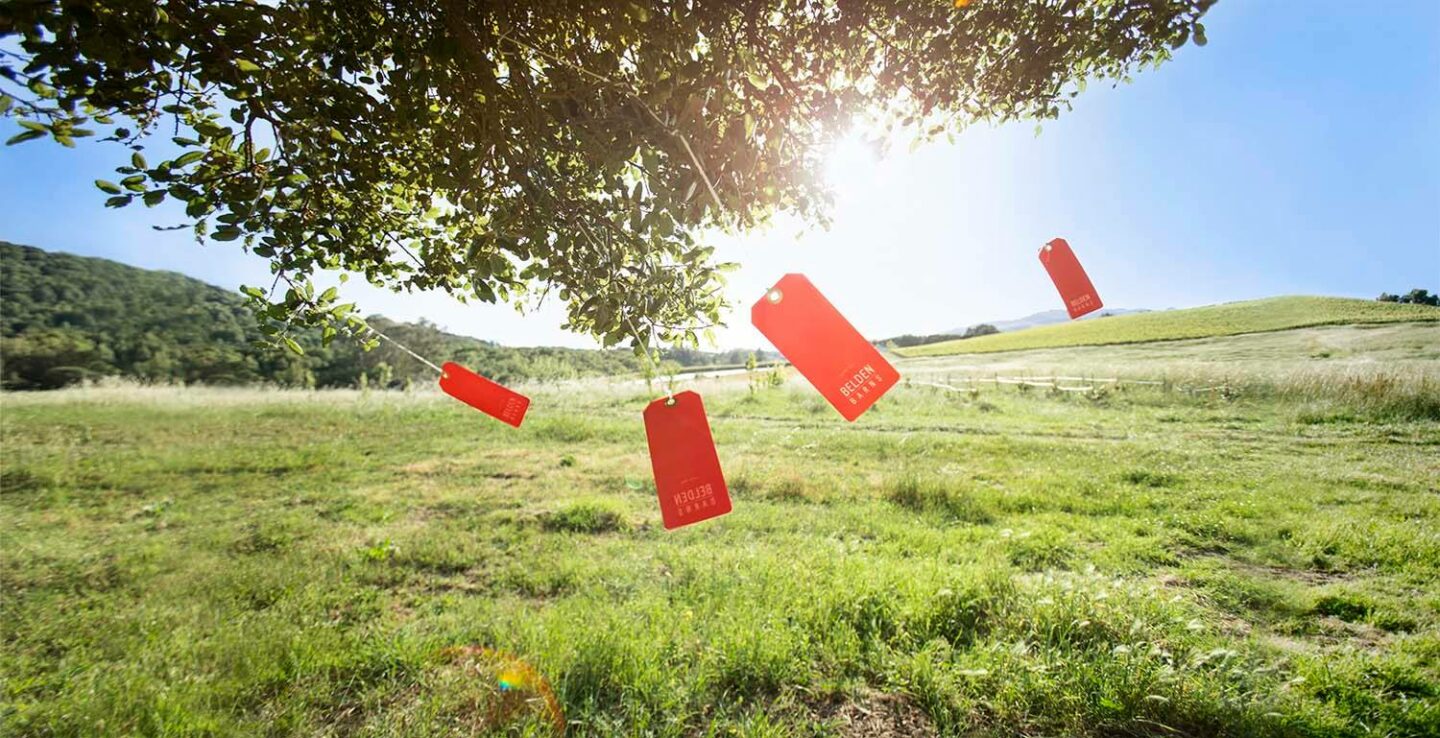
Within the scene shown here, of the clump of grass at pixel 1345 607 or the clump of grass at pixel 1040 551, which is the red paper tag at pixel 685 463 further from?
the clump of grass at pixel 1345 607

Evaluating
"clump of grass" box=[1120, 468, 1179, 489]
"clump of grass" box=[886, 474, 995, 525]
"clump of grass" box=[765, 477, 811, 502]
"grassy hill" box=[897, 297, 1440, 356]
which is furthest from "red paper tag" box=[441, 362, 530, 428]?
"grassy hill" box=[897, 297, 1440, 356]

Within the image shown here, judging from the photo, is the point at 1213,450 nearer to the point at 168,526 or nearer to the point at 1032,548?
the point at 1032,548

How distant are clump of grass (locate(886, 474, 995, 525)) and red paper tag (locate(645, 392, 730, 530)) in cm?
596

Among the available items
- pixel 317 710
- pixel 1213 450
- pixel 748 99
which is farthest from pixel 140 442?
pixel 1213 450

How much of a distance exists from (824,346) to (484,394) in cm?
224

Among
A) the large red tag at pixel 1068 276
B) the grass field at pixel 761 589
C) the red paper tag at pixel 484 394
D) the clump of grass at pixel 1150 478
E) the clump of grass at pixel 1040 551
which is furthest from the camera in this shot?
the clump of grass at pixel 1150 478

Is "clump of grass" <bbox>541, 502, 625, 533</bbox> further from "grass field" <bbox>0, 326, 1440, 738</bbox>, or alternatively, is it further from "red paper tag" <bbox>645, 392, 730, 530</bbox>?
"red paper tag" <bbox>645, 392, 730, 530</bbox>

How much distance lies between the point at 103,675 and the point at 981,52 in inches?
307

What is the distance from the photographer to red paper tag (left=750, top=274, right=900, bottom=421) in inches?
80.4

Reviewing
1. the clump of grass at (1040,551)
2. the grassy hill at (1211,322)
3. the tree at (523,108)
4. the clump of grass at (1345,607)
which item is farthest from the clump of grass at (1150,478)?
the grassy hill at (1211,322)

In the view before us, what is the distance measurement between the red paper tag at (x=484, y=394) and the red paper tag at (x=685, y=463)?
1.31 metres

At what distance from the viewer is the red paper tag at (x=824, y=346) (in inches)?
80.4

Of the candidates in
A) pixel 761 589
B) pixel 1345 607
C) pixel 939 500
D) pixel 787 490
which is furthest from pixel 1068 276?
pixel 787 490

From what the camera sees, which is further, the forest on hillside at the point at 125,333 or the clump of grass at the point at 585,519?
the forest on hillside at the point at 125,333
